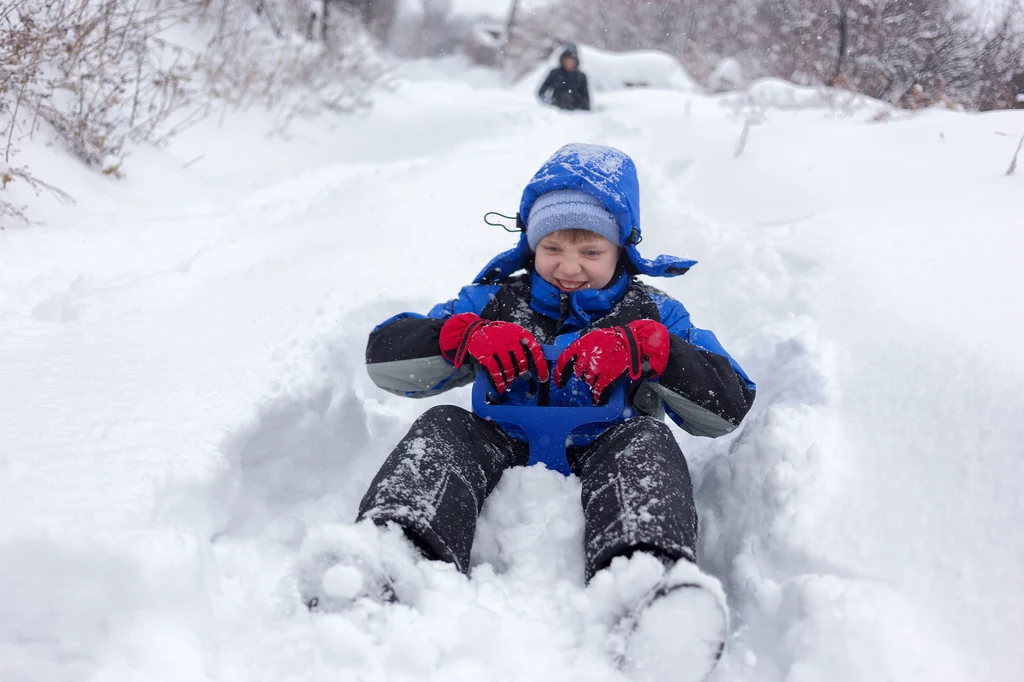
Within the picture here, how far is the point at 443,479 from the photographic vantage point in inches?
64.4

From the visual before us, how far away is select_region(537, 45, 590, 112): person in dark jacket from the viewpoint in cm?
1057

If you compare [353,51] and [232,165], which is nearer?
[232,165]

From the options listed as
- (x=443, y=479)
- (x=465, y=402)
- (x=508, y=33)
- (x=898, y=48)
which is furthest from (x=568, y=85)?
(x=508, y=33)

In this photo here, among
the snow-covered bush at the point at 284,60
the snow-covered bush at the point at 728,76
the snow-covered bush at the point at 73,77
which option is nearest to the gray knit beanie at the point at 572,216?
the snow-covered bush at the point at 73,77

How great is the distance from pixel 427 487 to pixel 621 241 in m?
1.12

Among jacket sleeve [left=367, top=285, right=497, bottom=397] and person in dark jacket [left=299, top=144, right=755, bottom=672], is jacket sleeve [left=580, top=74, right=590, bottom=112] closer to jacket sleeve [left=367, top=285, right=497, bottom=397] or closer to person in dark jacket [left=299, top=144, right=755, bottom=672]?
person in dark jacket [left=299, top=144, right=755, bottom=672]

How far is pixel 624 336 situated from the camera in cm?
181

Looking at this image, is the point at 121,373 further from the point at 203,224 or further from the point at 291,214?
the point at 291,214

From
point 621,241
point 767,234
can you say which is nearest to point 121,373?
point 621,241

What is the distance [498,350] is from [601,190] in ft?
2.29

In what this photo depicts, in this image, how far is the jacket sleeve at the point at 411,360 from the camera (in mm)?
2014

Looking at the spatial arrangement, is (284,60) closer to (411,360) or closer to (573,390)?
(411,360)

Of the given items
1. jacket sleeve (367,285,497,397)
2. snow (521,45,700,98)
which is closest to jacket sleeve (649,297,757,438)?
jacket sleeve (367,285,497,397)

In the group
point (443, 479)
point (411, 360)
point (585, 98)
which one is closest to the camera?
point (443, 479)
